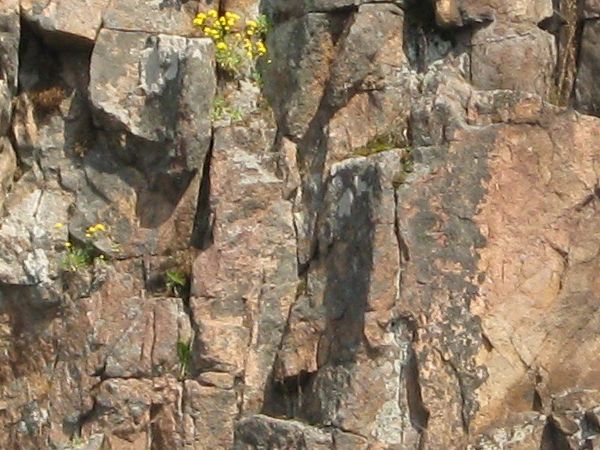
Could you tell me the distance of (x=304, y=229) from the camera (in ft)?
43.2

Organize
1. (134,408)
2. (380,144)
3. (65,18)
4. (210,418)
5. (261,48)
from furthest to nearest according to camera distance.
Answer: (261,48) → (65,18) → (380,144) → (134,408) → (210,418)

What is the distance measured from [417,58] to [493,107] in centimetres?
128

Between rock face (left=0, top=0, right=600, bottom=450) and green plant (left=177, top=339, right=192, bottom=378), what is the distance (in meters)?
0.04

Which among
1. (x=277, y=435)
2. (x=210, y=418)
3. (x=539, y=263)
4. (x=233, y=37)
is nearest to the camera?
(x=277, y=435)

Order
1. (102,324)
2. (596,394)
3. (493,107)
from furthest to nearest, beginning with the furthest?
1. (102,324)
2. (493,107)
3. (596,394)

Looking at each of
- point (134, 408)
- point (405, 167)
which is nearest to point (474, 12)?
point (405, 167)

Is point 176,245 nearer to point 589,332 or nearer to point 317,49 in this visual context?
point 317,49

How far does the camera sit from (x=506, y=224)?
1219 cm

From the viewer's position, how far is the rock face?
12.0 meters

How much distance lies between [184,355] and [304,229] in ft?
5.11

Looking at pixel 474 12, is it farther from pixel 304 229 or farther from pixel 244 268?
pixel 244 268

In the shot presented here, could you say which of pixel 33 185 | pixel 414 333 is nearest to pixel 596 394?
pixel 414 333

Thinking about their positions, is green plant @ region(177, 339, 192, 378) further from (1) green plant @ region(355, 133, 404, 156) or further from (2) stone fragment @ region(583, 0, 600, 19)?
(2) stone fragment @ region(583, 0, 600, 19)

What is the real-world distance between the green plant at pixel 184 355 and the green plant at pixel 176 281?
513 mm
